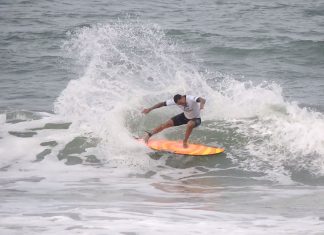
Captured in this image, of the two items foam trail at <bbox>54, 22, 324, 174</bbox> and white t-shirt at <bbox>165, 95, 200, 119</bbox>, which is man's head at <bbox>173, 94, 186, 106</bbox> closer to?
white t-shirt at <bbox>165, 95, 200, 119</bbox>

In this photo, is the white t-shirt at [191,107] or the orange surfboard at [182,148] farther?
the orange surfboard at [182,148]

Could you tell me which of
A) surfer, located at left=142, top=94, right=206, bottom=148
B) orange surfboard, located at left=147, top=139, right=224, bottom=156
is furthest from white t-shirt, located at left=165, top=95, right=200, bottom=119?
orange surfboard, located at left=147, top=139, right=224, bottom=156

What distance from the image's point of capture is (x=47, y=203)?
884 cm

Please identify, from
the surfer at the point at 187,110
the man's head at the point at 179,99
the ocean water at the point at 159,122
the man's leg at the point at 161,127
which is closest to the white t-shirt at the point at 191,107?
the surfer at the point at 187,110

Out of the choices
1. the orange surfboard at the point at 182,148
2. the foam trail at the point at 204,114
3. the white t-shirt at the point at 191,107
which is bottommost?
the orange surfboard at the point at 182,148

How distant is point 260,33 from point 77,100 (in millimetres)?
10747

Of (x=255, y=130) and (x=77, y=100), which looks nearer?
(x=255, y=130)

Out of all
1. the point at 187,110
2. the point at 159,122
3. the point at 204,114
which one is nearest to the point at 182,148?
the point at 187,110

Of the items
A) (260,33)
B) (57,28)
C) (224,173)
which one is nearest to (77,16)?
(57,28)

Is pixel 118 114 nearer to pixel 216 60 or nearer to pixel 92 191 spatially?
pixel 92 191

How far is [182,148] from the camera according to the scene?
1245 cm

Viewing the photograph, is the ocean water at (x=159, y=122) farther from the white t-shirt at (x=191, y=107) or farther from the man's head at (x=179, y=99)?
the man's head at (x=179, y=99)

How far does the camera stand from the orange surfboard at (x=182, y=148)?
40.4 feet

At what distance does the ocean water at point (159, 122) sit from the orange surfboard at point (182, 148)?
0.55 feet
